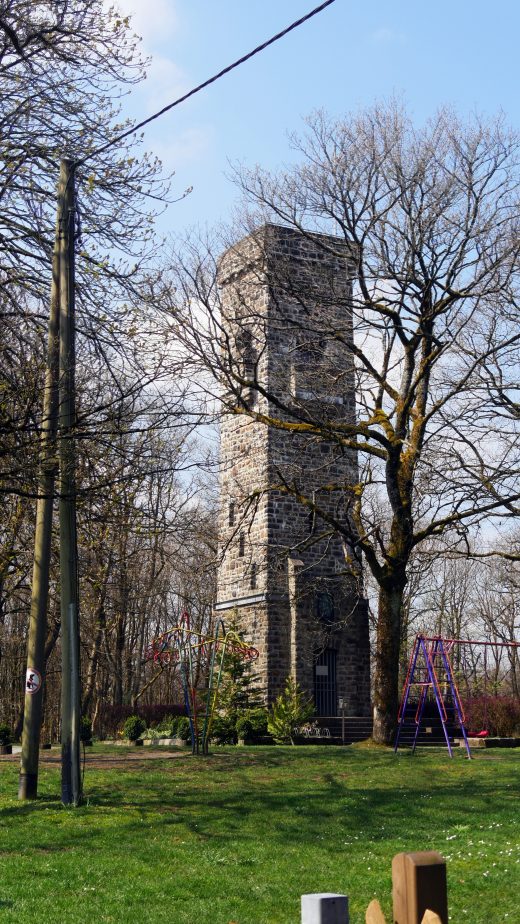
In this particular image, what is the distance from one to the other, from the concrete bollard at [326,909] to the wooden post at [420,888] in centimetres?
26

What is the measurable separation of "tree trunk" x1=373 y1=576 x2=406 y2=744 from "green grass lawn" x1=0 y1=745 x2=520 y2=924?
197 inches

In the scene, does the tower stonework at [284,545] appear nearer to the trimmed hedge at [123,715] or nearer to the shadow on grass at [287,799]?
the trimmed hedge at [123,715]

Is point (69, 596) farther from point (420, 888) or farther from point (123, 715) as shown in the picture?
point (123, 715)

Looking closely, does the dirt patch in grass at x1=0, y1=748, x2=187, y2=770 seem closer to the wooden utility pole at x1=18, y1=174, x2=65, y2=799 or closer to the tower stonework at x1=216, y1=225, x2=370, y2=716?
the wooden utility pole at x1=18, y1=174, x2=65, y2=799

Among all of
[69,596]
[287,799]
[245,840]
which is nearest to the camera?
[245,840]

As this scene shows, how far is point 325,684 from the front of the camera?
108ft

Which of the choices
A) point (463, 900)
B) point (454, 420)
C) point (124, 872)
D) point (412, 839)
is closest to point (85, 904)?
point (124, 872)

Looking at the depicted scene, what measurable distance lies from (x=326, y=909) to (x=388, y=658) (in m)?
20.2

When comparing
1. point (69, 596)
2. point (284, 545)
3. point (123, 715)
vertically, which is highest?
point (284, 545)

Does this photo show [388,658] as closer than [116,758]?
No


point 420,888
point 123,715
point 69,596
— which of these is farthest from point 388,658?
point 420,888

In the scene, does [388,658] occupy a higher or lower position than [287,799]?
higher

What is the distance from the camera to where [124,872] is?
9797 millimetres

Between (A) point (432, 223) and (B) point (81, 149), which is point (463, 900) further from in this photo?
(A) point (432, 223)
